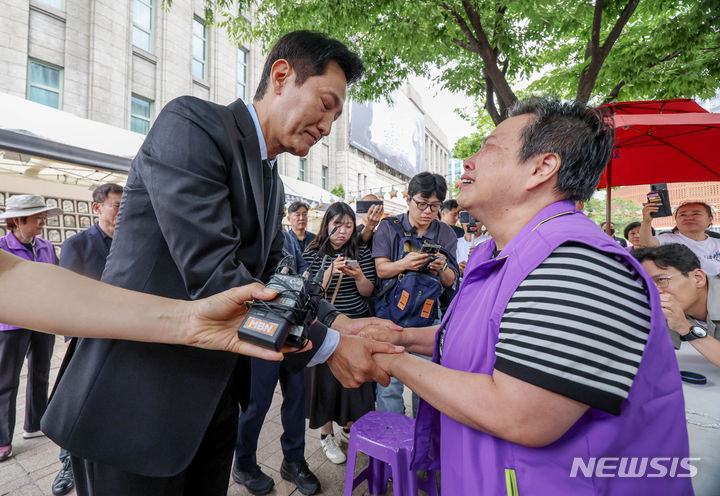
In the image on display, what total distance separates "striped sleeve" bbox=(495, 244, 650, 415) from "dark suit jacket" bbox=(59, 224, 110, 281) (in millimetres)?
3608

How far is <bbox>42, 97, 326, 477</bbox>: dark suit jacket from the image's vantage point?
1.16 meters

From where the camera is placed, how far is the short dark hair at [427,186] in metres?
Answer: 3.70

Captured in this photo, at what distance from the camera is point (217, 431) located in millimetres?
1624

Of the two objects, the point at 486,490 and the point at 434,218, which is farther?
the point at 434,218

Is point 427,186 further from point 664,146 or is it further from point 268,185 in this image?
point 664,146

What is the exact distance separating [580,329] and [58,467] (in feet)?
13.9

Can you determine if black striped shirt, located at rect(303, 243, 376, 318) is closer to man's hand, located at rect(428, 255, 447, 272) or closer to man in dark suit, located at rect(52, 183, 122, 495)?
man's hand, located at rect(428, 255, 447, 272)

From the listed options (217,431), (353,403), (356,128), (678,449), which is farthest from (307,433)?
(356,128)

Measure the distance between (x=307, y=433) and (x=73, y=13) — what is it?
13820mm

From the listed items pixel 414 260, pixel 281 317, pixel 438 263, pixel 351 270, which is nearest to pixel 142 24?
pixel 351 270

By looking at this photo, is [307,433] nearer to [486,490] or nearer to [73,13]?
[486,490]

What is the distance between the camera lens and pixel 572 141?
1396 mm

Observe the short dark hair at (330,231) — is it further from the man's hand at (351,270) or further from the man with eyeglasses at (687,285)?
the man with eyeglasses at (687,285)

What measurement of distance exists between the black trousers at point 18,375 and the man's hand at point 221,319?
380cm
